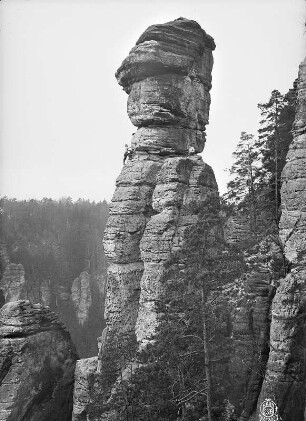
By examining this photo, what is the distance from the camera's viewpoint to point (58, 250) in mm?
81562

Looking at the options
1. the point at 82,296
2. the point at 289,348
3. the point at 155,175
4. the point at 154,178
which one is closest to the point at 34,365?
the point at 154,178

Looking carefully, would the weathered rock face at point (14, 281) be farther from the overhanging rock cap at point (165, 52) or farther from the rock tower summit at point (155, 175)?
the overhanging rock cap at point (165, 52)

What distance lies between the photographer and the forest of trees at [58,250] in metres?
71.1

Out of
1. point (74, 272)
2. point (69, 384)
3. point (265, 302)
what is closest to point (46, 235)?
point (74, 272)

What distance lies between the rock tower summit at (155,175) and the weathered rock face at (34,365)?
121 inches

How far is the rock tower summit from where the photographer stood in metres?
24.0

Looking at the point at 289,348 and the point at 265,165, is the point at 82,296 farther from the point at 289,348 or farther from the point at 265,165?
the point at 289,348

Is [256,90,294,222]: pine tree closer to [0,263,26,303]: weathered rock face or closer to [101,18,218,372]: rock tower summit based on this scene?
[101,18,218,372]: rock tower summit

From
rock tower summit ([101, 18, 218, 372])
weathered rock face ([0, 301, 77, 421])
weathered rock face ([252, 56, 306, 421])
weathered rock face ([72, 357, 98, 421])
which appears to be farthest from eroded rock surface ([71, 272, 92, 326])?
weathered rock face ([252, 56, 306, 421])

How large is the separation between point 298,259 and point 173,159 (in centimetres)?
901

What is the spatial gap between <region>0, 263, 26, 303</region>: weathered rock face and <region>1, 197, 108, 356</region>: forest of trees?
3.92 feet

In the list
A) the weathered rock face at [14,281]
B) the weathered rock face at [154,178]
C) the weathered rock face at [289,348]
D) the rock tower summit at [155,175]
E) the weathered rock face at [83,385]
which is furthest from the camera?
the weathered rock face at [14,281]

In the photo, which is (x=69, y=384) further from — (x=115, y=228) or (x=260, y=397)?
(x=260, y=397)

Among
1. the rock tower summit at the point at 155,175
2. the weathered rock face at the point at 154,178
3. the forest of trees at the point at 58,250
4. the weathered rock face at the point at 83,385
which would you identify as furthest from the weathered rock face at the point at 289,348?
the forest of trees at the point at 58,250
